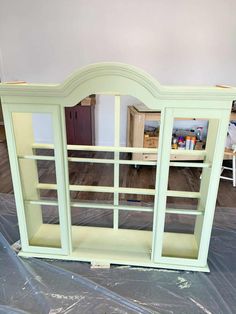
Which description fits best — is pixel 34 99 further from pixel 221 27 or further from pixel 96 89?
pixel 221 27

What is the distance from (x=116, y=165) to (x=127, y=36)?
260 centimetres

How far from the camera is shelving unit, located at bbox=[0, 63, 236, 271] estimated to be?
1248 millimetres

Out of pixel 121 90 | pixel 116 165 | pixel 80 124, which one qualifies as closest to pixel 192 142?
pixel 80 124

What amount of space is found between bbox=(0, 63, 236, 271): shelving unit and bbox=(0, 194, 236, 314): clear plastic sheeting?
0.08m

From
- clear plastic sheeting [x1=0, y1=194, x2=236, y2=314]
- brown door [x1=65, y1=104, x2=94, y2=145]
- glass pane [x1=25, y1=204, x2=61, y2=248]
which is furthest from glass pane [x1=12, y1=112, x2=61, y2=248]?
brown door [x1=65, y1=104, x2=94, y2=145]

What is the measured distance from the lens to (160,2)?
3.30m

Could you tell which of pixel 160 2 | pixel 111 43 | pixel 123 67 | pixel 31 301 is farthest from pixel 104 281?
pixel 160 2

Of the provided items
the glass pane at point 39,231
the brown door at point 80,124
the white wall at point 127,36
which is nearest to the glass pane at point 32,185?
the glass pane at point 39,231

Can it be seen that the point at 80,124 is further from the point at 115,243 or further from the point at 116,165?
the point at 115,243

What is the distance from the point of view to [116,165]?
5.50 ft

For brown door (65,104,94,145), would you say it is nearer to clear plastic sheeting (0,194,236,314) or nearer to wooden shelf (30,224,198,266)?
wooden shelf (30,224,198,266)

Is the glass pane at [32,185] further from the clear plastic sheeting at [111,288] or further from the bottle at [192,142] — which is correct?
the bottle at [192,142]

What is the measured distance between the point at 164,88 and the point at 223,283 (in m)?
1.24

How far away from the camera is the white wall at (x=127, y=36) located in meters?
3.34
